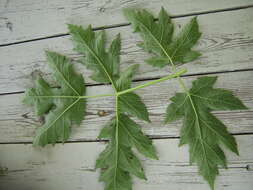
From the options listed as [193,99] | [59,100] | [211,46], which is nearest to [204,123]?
[193,99]

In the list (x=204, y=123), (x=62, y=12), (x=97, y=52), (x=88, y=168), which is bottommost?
(x=88, y=168)

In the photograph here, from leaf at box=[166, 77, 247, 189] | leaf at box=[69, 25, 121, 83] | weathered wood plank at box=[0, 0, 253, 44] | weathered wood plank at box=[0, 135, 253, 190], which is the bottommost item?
weathered wood plank at box=[0, 135, 253, 190]

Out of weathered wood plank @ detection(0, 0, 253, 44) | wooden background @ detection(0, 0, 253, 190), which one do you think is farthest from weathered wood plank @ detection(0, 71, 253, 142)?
weathered wood plank @ detection(0, 0, 253, 44)

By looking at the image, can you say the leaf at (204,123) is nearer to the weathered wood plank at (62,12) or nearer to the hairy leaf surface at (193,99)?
the hairy leaf surface at (193,99)

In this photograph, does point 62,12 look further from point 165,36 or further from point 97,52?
point 165,36

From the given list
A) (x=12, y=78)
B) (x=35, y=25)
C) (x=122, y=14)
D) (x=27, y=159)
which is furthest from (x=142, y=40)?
(x=27, y=159)

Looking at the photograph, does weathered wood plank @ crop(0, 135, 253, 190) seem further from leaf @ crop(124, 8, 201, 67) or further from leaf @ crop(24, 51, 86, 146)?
leaf @ crop(124, 8, 201, 67)
